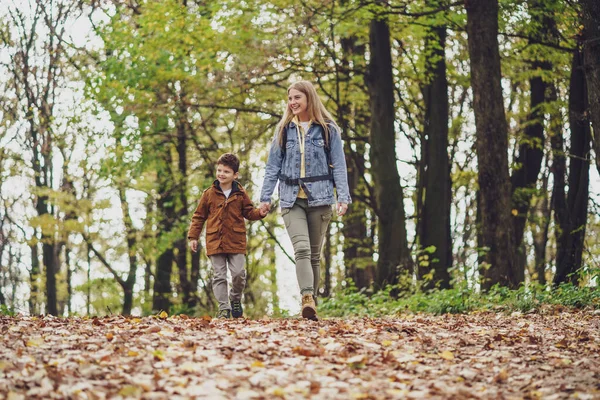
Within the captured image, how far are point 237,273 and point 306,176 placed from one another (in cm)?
159

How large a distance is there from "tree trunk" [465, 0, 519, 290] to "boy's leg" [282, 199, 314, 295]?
5553 mm

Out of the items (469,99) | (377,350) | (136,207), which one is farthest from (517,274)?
(136,207)

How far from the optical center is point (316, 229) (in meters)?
8.26

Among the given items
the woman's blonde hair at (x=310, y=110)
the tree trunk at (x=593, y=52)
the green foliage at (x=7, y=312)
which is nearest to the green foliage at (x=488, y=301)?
the tree trunk at (x=593, y=52)

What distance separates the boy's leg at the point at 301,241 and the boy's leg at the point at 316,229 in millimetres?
119

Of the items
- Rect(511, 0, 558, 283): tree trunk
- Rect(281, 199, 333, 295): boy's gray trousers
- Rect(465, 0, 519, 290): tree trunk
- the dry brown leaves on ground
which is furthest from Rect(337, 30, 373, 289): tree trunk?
the dry brown leaves on ground

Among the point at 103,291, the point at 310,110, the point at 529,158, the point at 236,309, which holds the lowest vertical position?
the point at 103,291

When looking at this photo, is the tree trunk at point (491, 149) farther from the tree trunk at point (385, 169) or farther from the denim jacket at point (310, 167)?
the denim jacket at point (310, 167)

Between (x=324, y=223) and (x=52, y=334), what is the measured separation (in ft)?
9.40

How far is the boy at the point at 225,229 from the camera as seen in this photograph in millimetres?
9016

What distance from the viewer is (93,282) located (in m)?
29.2

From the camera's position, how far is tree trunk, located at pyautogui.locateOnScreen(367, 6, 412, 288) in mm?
16328

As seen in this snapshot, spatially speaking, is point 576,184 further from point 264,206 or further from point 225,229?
point 264,206

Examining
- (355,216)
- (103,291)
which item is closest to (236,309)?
(355,216)
